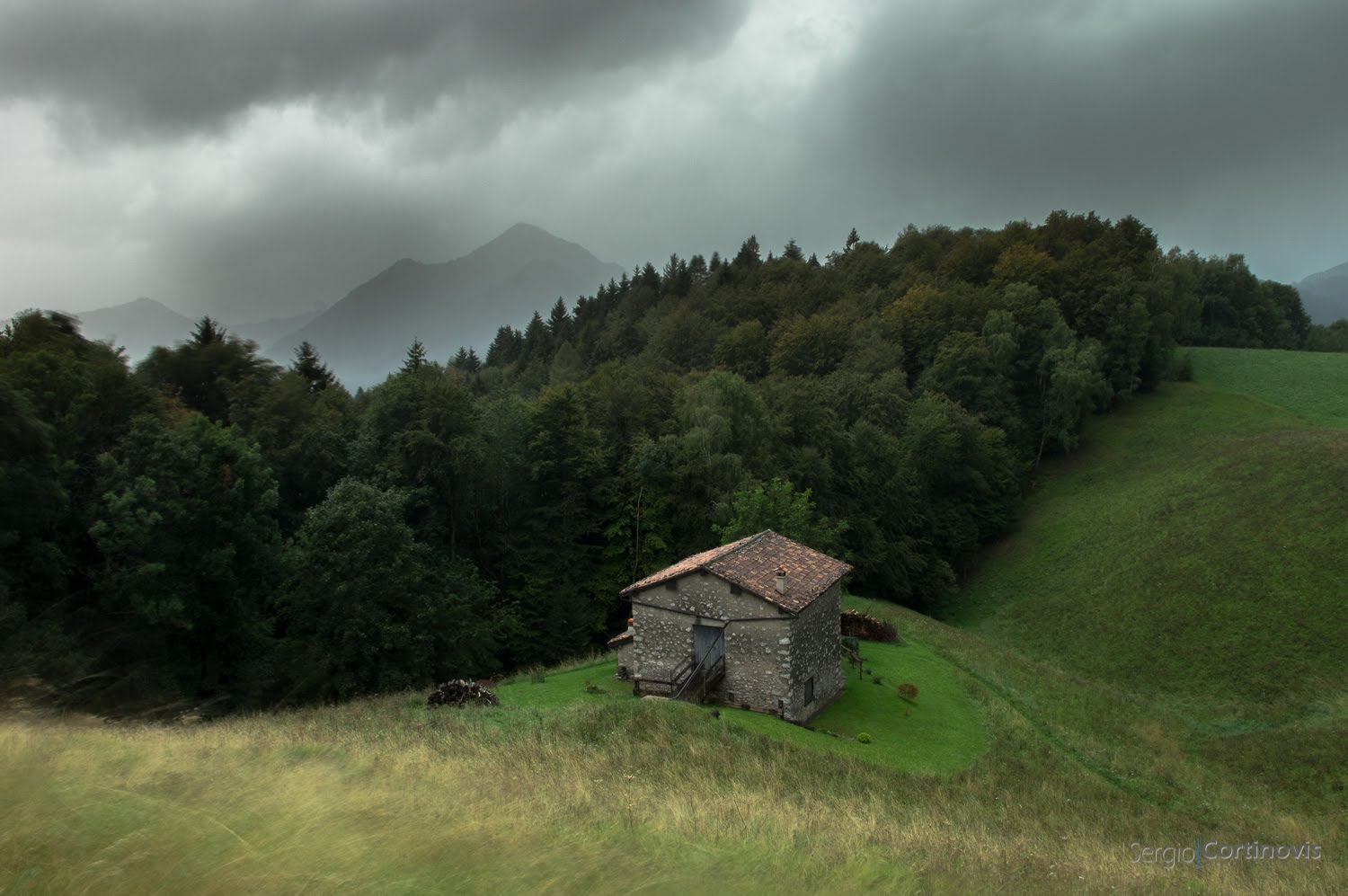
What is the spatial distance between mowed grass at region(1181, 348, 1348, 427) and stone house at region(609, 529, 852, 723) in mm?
66729

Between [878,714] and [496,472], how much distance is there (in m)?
28.8

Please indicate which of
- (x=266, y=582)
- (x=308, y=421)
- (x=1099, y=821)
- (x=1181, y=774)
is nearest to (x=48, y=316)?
(x=308, y=421)

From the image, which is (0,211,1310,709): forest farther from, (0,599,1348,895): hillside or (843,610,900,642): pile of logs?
(0,599,1348,895): hillside

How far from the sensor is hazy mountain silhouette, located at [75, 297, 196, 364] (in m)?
53.3

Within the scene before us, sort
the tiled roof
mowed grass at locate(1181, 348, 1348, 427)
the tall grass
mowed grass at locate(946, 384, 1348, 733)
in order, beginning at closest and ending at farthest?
the tall grass, the tiled roof, mowed grass at locate(946, 384, 1348, 733), mowed grass at locate(1181, 348, 1348, 427)

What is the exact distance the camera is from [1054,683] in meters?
35.8

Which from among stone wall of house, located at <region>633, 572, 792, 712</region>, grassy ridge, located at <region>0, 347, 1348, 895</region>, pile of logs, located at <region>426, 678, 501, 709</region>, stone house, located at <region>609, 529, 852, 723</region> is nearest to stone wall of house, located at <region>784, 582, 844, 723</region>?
stone house, located at <region>609, 529, 852, 723</region>

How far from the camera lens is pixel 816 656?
2738 centimetres

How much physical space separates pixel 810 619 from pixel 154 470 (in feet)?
85.4

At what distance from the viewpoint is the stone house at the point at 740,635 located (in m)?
26.0

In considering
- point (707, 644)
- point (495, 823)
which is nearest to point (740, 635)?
point (707, 644)

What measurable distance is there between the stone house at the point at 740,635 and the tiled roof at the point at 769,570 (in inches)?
1.9

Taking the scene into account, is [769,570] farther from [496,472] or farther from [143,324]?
[143,324]

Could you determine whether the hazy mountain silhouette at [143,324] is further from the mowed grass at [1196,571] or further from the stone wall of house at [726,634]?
the mowed grass at [1196,571]
